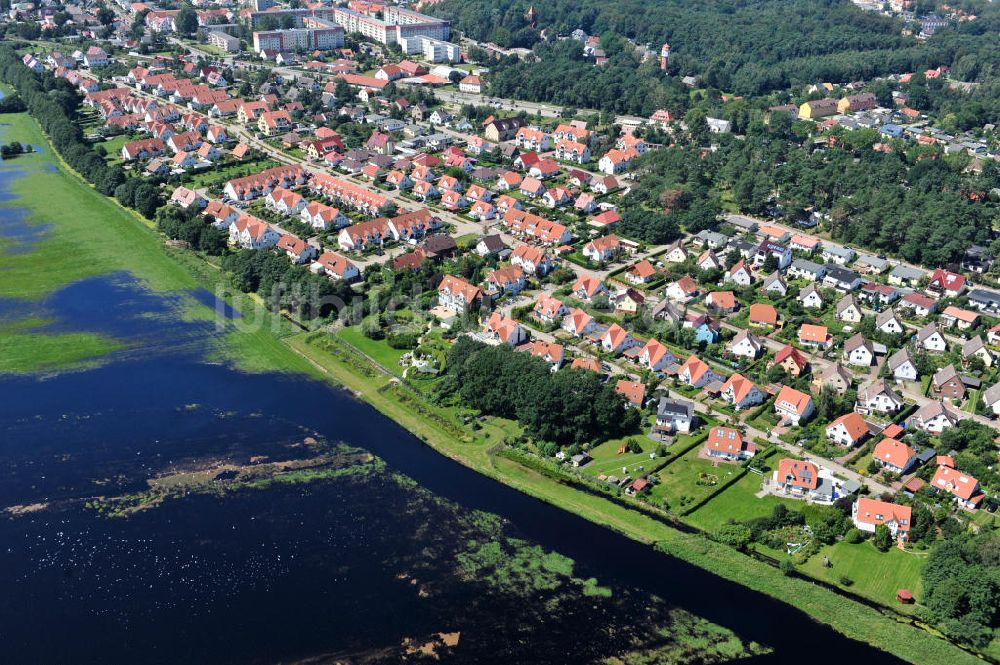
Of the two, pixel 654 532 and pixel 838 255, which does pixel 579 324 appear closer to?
pixel 654 532

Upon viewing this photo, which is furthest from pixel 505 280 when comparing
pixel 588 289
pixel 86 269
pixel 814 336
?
pixel 86 269

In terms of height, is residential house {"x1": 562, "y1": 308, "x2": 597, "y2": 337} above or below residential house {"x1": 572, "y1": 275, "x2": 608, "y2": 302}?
below

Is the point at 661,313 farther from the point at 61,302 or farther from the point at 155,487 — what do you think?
the point at 61,302

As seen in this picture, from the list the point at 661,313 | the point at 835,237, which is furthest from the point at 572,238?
the point at 835,237

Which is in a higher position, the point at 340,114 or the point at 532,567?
the point at 340,114

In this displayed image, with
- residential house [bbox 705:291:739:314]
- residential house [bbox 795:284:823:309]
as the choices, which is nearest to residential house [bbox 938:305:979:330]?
residential house [bbox 795:284:823:309]

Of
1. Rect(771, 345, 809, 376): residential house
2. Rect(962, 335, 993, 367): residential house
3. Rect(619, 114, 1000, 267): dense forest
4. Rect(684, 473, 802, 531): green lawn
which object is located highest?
Rect(619, 114, 1000, 267): dense forest

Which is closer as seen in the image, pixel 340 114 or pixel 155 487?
pixel 155 487

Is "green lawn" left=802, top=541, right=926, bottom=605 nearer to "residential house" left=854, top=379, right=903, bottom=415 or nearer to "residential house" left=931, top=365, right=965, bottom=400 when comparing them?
"residential house" left=854, top=379, right=903, bottom=415
